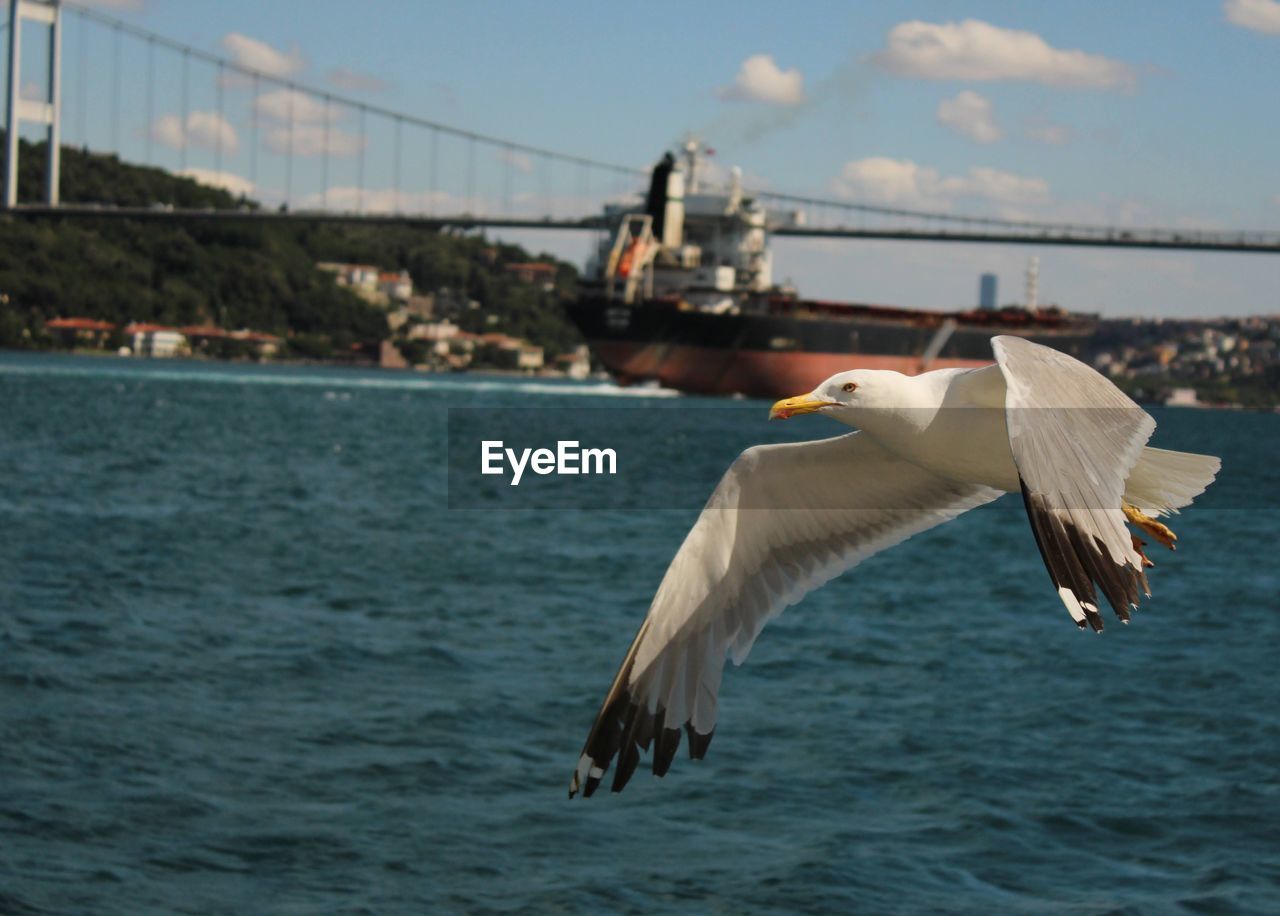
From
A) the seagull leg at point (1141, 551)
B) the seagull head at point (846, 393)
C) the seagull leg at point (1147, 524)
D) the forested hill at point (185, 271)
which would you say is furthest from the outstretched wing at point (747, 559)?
the forested hill at point (185, 271)

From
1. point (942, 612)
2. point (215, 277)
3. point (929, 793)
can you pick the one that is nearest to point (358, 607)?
point (942, 612)

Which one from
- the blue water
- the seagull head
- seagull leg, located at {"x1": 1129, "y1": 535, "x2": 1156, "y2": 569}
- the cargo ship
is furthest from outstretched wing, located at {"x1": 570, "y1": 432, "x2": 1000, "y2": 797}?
the cargo ship

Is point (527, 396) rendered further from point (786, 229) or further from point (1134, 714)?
point (1134, 714)

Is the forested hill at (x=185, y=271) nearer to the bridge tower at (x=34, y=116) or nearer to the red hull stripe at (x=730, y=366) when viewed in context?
the bridge tower at (x=34, y=116)

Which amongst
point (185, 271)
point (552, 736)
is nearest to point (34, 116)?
point (185, 271)

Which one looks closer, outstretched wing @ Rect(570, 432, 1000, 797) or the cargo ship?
outstretched wing @ Rect(570, 432, 1000, 797)

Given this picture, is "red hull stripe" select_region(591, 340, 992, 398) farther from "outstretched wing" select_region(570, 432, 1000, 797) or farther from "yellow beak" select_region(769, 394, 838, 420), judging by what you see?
"yellow beak" select_region(769, 394, 838, 420)

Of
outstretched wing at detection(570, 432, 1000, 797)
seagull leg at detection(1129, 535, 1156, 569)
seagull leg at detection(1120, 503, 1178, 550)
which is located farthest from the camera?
outstretched wing at detection(570, 432, 1000, 797)

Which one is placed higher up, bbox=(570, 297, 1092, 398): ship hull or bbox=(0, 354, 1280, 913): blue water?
bbox=(570, 297, 1092, 398): ship hull
